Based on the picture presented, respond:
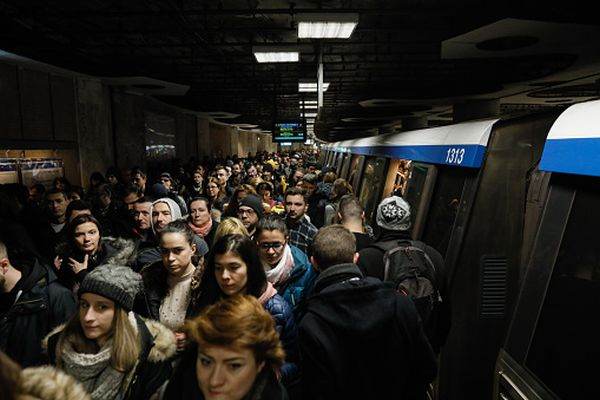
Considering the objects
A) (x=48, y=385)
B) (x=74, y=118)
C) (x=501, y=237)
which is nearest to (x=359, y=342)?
(x=48, y=385)

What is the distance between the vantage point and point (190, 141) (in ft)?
68.7

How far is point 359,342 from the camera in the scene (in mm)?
2160

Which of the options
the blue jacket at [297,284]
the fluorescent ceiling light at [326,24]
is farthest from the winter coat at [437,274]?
the fluorescent ceiling light at [326,24]

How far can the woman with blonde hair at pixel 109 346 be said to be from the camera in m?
1.94

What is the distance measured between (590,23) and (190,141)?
708 inches

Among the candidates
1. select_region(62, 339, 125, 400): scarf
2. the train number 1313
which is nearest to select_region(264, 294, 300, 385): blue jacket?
select_region(62, 339, 125, 400): scarf

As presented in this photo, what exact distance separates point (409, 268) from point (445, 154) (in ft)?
7.54

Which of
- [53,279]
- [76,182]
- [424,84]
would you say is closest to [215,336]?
[53,279]

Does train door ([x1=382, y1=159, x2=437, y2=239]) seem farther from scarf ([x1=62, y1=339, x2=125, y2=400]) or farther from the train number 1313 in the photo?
scarf ([x1=62, y1=339, x2=125, y2=400])

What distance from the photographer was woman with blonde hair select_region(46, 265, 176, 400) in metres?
1.94

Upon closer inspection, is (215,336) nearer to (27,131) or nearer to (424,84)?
(27,131)

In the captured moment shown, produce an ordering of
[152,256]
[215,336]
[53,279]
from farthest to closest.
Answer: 1. [152,256]
2. [53,279]
3. [215,336]

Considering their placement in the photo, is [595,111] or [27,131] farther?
[27,131]

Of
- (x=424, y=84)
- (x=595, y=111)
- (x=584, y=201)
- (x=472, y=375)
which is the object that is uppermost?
(x=424, y=84)
